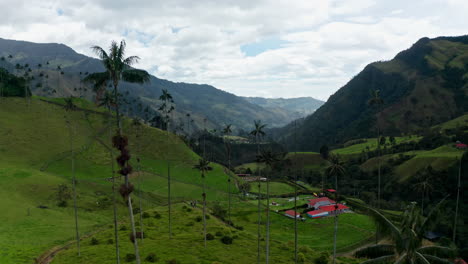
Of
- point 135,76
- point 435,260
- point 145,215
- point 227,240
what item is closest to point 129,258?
point 227,240

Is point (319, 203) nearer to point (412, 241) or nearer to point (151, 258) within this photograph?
point (151, 258)

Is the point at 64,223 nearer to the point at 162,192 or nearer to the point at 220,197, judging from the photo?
the point at 162,192

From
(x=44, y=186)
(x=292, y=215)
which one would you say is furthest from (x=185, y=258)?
(x=44, y=186)

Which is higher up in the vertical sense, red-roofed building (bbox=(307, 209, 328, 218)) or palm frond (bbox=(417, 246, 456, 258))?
palm frond (bbox=(417, 246, 456, 258))

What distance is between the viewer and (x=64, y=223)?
281ft

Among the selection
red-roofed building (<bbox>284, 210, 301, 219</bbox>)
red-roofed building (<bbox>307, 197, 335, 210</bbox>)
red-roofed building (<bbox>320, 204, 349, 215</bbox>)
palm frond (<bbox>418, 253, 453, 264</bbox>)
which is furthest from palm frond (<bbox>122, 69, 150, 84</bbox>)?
red-roofed building (<bbox>307, 197, 335, 210</bbox>)

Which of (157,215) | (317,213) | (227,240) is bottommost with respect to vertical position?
(317,213)

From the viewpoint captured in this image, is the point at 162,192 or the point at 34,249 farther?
the point at 162,192

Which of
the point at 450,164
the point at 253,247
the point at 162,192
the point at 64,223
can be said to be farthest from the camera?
the point at 450,164

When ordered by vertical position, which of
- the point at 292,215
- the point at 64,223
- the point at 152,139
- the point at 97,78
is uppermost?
the point at 97,78

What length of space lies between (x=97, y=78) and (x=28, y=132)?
6643 inches

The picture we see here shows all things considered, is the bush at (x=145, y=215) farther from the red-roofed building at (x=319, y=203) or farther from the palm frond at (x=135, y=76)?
the red-roofed building at (x=319, y=203)

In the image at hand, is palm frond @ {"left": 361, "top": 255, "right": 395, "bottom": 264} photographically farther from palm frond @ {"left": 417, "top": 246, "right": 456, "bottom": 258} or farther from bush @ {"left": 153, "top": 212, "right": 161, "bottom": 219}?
bush @ {"left": 153, "top": 212, "right": 161, "bottom": 219}

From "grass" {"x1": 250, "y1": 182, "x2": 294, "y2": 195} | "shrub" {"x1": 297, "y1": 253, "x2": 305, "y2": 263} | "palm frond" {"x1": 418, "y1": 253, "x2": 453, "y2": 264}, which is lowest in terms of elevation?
"grass" {"x1": 250, "y1": 182, "x2": 294, "y2": 195}
